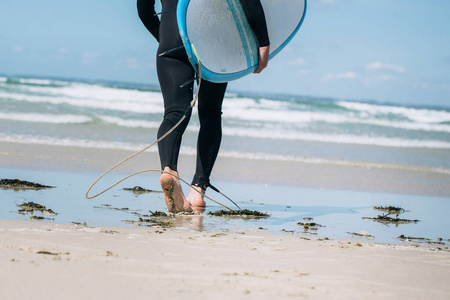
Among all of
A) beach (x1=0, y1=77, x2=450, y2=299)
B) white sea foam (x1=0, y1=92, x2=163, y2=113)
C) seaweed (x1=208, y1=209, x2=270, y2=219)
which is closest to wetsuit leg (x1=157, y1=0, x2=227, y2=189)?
beach (x1=0, y1=77, x2=450, y2=299)

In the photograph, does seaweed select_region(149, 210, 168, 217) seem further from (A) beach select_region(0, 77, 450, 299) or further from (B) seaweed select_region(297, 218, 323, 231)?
(B) seaweed select_region(297, 218, 323, 231)

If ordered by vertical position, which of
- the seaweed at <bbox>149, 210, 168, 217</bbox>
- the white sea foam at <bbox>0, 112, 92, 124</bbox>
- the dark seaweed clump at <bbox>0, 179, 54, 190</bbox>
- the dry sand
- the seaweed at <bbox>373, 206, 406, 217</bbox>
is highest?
the white sea foam at <bbox>0, 112, 92, 124</bbox>

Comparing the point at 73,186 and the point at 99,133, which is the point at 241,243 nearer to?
the point at 73,186

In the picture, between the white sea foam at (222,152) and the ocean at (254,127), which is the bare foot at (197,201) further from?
the ocean at (254,127)

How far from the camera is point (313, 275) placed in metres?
2.30

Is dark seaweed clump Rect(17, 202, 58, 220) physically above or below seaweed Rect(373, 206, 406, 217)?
below

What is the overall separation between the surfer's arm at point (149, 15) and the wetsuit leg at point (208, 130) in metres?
0.52

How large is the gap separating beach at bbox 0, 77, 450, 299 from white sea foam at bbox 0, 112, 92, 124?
1.29 m

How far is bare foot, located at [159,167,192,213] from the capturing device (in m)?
3.45

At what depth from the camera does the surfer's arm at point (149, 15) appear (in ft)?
12.4

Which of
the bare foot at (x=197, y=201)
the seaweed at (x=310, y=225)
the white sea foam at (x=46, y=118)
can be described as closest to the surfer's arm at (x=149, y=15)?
the bare foot at (x=197, y=201)

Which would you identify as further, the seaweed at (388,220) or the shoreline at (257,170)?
the shoreline at (257,170)

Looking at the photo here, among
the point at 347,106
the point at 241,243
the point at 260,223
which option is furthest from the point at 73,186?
the point at 347,106

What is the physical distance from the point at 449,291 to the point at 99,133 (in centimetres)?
858
